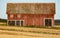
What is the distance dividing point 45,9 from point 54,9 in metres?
1.90

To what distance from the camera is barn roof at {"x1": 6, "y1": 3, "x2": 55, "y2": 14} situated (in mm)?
43969

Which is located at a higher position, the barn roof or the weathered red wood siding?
the barn roof

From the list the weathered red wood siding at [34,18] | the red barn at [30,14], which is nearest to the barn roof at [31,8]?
the red barn at [30,14]

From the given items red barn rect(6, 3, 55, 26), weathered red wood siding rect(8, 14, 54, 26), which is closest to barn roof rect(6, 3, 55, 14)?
red barn rect(6, 3, 55, 26)

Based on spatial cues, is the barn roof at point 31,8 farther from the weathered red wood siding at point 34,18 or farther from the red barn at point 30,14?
the weathered red wood siding at point 34,18

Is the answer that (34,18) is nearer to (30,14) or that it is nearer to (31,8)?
(30,14)

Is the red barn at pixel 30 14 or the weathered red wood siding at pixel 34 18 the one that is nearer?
the red barn at pixel 30 14

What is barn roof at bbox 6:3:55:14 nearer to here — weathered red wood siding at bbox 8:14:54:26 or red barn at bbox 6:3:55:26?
red barn at bbox 6:3:55:26

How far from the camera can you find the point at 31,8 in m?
45.1

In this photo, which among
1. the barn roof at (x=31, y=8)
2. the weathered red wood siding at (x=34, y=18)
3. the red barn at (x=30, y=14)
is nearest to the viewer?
the red barn at (x=30, y=14)

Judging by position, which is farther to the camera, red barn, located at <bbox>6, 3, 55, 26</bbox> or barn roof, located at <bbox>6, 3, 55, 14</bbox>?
barn roof, located at <bbox>6, 3, 55, 14</bbox>

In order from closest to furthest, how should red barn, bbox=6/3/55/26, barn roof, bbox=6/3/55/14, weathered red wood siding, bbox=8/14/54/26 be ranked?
red barn, bbox=6/3/55/26
weathered red wood siding, bbox=8/14/54/26
barn roof, bbox=6/3/55/14

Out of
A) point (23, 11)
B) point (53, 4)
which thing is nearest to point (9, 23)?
point (23, 11)

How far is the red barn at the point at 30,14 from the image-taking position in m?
41.9
